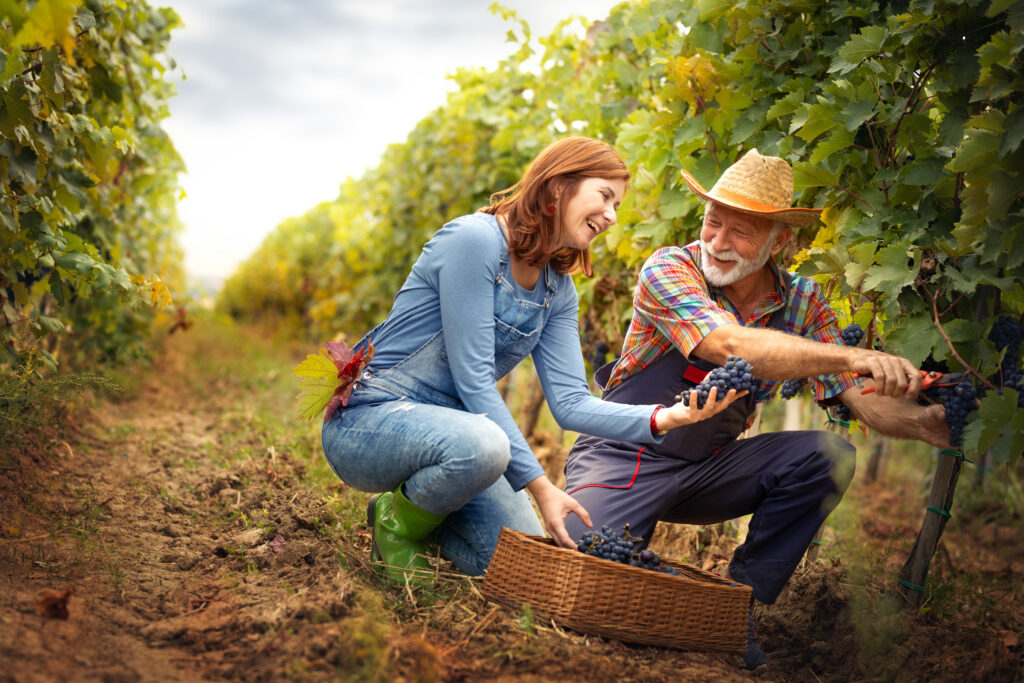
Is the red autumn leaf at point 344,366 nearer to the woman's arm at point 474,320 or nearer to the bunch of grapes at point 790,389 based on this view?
the woman's arm at point 474,320

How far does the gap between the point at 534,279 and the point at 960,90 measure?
1425mm

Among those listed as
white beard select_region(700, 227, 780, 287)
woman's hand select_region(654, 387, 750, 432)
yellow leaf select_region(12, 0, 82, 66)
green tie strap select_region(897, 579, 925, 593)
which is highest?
yellow leaf select_region(12, 0, 82, 66)

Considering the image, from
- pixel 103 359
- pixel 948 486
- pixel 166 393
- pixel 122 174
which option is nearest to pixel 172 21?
pixel 122 174

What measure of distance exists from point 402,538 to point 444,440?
0.41 metres

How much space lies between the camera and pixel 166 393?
6.58 metres

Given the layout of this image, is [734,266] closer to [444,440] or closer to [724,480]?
[724,480]

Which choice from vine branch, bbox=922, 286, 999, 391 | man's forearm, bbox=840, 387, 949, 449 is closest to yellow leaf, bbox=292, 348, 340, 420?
man's forearm, bbox=840, 387, 949, 449

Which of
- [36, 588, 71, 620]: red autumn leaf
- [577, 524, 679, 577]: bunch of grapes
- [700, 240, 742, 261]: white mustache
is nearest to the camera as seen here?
[36, 588, 71, 620]: red autumn leaf

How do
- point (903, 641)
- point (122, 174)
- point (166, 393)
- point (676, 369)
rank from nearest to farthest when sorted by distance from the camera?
point (903, 641), point (676, 369), point (122, 174), point (166, 393)

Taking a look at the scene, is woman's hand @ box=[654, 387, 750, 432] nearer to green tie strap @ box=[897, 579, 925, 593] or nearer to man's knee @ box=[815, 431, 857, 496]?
man's knee @ box=[815, 431, 857, 496]

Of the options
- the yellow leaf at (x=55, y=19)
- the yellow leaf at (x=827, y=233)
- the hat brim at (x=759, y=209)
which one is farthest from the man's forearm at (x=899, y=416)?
the yellow leaf at (x=55, y=19)

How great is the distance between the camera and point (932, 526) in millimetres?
2816

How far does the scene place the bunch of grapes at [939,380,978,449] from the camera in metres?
2.39

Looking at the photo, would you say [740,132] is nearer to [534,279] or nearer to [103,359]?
[534,279]
